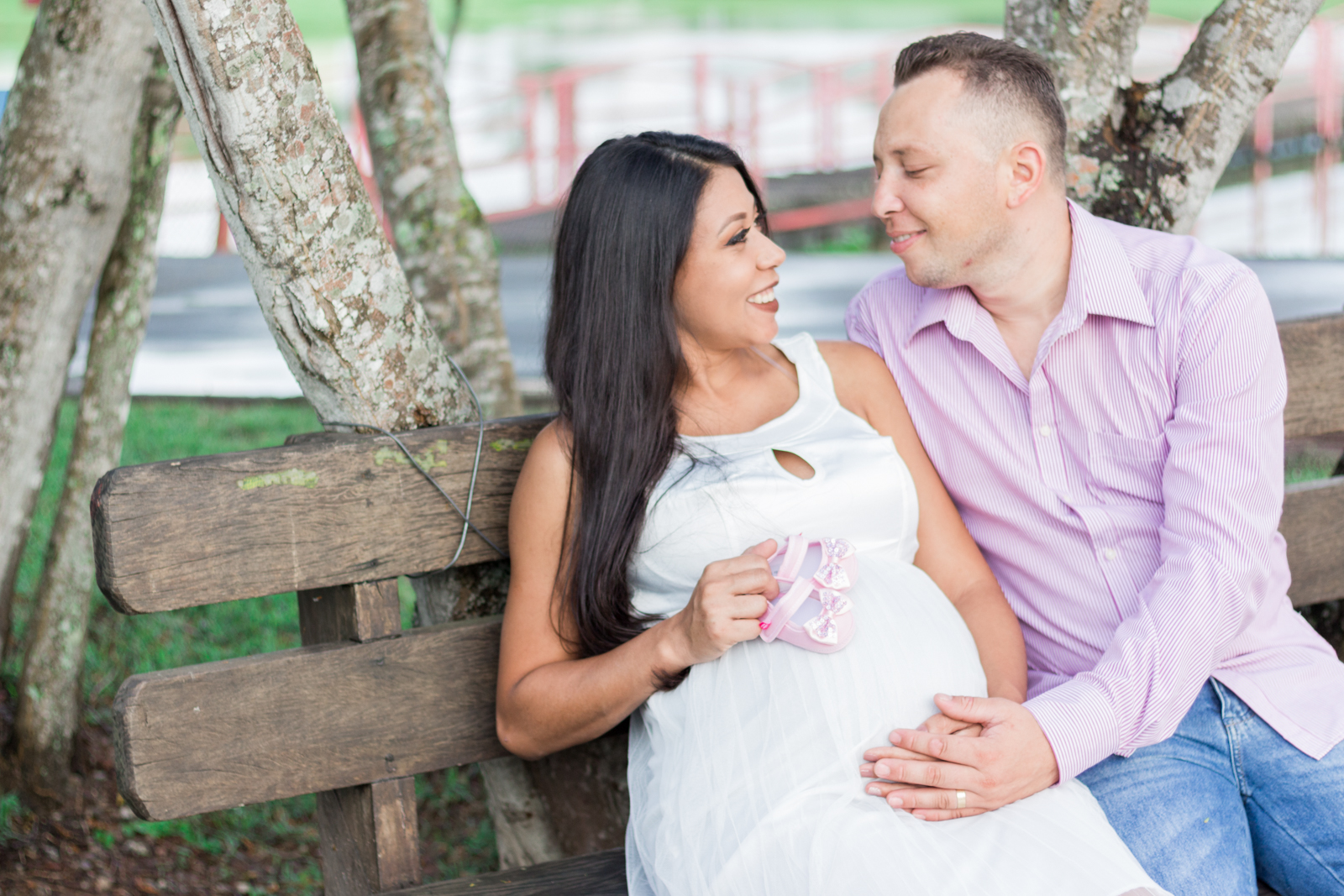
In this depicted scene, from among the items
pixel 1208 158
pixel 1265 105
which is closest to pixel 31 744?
pixel 1208 158

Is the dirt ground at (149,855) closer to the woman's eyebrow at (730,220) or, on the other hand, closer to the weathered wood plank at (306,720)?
the weathered wood plank at (306,720)

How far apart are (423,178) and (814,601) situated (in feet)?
6.66

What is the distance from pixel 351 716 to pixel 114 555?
52 cm

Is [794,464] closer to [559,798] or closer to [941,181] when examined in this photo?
[941,181]

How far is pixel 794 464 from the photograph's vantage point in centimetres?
249

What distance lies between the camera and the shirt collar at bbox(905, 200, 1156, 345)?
2.50 metres

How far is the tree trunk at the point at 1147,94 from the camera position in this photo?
3072 millimetres

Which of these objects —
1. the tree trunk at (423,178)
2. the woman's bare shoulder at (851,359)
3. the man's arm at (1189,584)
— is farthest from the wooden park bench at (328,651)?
the tree trunk at (423,178)

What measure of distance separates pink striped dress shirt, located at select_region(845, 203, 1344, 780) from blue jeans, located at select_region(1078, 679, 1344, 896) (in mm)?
50

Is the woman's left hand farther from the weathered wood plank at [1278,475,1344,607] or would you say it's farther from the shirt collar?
the weathered wood plank at [1278,475,1344,607]

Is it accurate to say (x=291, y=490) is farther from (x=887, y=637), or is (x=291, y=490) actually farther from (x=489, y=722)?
(x=887, y=637)

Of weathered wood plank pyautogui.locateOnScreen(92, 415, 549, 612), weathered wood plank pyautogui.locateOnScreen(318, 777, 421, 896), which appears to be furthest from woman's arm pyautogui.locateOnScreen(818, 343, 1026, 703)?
weathered wood plank pyautogui.locateOnScreen(318, 777, 421, 896)

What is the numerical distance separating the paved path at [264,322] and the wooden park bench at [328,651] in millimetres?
3942

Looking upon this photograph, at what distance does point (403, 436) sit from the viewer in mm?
2488
